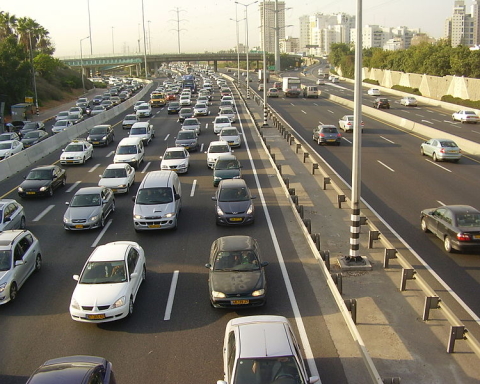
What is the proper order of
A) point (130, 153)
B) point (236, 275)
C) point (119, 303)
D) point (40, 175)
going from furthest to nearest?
point (130, 153)
point (40, 175)
point (236, 275)
point (119, 303)

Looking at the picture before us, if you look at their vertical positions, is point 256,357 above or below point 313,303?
above

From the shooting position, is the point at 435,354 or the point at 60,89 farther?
the point at 60,89

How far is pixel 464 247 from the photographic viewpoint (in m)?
16.5

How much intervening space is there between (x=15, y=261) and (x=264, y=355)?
9.02m

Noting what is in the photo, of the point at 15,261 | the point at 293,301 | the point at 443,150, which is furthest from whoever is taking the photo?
the point at 443,150

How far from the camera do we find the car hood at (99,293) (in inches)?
500

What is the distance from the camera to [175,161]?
29422 millimetres

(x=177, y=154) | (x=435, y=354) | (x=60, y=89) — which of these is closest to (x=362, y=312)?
(x=435, y=354)

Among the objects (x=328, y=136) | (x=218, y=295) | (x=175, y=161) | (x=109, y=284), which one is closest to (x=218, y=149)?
(x=175, y=161)

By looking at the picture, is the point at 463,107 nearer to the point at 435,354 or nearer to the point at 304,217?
the point at 304,217

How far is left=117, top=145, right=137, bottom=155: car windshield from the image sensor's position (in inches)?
1241

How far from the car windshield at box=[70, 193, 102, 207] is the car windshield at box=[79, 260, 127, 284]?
Answer: 7.00m

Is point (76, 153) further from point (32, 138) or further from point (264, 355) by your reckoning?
point (264, 355)

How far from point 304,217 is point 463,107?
49.5 metres
